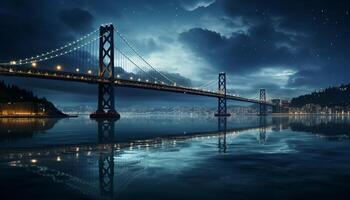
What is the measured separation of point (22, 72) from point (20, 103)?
129 ft

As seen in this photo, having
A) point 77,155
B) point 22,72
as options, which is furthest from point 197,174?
point 22,72

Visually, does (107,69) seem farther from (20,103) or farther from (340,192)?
(340,192)

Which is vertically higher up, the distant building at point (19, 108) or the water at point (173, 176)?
the distant building at point (19, 108)

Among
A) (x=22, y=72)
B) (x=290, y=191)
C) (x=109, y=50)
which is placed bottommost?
(x=290, y=191)

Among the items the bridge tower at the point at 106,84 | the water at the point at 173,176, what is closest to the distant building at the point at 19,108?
the bridge tower at the point at 106,84

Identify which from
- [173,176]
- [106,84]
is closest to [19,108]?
[106,84]

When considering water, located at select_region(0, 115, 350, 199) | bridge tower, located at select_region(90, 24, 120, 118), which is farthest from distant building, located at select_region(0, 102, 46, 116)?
water, located at select_region(0, 115, 350, 199)

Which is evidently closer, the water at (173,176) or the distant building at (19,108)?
the water at (173,176)

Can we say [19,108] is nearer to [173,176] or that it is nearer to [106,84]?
[106,84]

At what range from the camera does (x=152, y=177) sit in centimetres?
920

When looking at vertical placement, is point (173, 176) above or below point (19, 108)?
below

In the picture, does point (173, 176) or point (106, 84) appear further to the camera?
point (106, 84)

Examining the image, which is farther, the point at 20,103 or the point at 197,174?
the point at 20,103

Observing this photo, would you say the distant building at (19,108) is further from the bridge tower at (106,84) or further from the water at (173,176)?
the water at (173,176)
